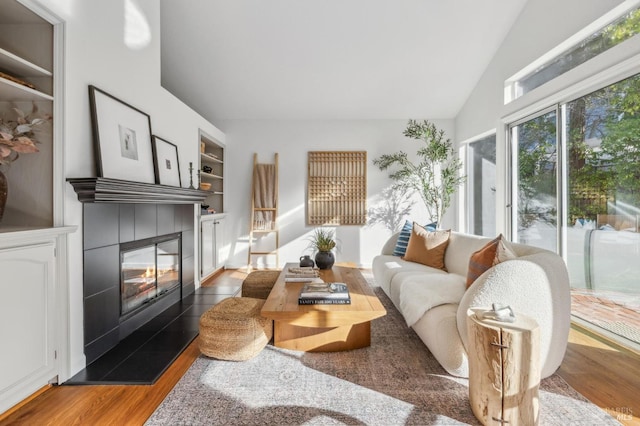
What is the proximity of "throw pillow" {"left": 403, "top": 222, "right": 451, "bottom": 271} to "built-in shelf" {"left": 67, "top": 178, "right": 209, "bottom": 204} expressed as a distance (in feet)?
8.21

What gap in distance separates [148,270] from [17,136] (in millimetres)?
1526

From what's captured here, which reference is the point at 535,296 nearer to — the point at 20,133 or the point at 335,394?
the point at 335,394

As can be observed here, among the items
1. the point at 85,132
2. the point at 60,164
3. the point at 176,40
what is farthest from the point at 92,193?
the point at 176,40

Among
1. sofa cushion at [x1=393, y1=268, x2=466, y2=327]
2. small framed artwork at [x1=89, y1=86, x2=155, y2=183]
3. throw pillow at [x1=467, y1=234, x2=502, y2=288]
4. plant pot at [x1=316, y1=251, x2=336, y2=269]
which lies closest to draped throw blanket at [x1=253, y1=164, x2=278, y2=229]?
plant pot at [x1=316, y1=251, x2=336, y2=269]

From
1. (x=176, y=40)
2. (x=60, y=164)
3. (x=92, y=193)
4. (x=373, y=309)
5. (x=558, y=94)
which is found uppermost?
(x=176, y=40)

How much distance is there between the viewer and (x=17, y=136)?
1.74m

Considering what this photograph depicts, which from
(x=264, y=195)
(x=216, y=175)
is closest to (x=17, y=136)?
(x=216, y=175)

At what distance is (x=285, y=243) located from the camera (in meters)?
5.33

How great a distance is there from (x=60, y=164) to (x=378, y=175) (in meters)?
4.27

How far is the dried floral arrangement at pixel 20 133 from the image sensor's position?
169 centimetres

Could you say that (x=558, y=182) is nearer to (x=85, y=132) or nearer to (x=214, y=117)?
(x=85, y=132)

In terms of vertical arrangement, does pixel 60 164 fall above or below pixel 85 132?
below

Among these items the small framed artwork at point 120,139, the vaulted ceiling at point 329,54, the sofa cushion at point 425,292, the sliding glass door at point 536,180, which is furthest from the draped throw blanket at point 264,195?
the sliding glass door at point 536,180

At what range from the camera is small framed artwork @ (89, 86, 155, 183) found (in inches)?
87.7
